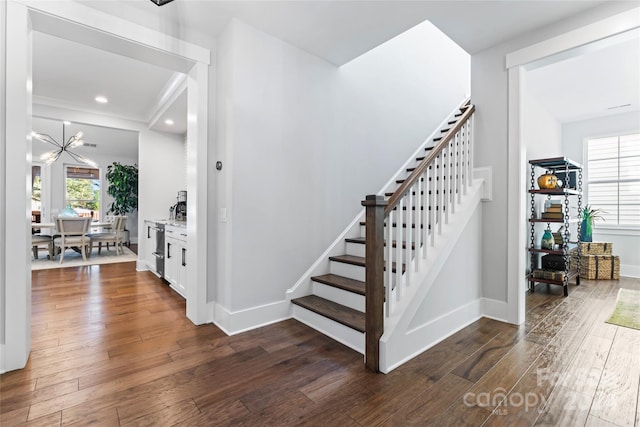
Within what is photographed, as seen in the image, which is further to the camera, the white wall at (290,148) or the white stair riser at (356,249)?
the white stair riser at (356,249)

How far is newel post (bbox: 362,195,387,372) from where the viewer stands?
1.86m

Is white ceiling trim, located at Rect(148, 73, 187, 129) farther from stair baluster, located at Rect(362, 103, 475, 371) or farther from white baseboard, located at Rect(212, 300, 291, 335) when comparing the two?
stair baluster, located at Rect(362, 103, 475, 371)

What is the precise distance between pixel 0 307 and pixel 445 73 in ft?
18.1

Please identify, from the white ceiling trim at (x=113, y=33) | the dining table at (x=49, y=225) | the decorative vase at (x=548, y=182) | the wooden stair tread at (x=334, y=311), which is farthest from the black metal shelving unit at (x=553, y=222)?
the dining table at (x=49, y=225)

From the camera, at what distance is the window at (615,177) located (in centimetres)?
483

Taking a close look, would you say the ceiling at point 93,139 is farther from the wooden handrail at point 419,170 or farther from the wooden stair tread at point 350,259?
the wooden handrail at point 419,170

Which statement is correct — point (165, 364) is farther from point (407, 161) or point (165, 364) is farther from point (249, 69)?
point (407, 161)

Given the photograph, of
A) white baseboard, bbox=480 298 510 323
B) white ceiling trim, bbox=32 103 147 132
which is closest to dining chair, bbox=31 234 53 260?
white ceiling trim, bbox=32 103 147 132

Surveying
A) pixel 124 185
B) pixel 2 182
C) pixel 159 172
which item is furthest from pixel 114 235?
pixel 2 182

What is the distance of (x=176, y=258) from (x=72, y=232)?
11.9ft

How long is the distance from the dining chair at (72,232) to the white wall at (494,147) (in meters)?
6.74

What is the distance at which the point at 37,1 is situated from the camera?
192 centimetres

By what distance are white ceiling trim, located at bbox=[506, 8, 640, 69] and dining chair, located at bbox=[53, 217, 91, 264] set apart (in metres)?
7.15

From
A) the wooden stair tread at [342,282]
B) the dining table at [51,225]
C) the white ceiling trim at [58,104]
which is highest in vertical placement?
the white ceiling trim at [58,104]
